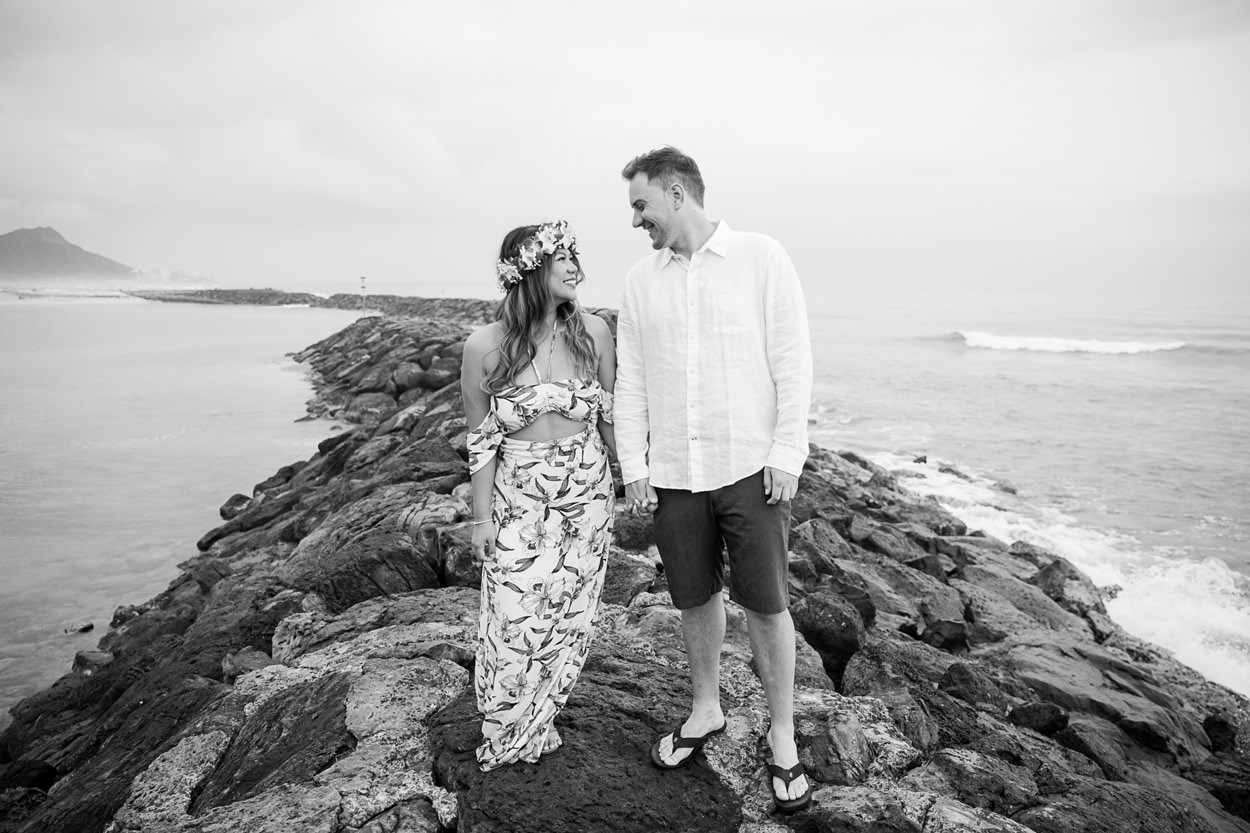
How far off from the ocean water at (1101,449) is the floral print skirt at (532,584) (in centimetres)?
704

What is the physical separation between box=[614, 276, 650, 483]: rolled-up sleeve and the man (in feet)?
0.12

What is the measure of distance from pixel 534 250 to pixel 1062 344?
135ft

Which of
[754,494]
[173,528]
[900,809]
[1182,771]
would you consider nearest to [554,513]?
[754,494]

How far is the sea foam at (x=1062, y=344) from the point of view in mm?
34969

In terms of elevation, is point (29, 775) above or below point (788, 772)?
below

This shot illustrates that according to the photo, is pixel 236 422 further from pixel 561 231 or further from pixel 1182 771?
pixel 1182 771

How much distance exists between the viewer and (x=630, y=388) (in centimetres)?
301

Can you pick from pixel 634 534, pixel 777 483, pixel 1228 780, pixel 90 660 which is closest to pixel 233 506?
pixel 90 660

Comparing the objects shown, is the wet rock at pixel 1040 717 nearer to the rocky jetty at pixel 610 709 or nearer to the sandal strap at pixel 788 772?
the rocky jetty at pixel 610 709

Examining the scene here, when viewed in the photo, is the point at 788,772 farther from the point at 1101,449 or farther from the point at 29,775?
the point at 1101,449

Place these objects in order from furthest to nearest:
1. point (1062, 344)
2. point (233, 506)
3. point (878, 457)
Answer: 1. point (1062, 344)
2. point (878, 457)
3. point (233, 506)

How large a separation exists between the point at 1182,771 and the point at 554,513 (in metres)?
4.24

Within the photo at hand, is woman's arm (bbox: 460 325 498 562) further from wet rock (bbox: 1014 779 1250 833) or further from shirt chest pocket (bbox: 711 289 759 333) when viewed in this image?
wet rock (bbox: 1014 779 1250 833)

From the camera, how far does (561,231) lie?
3.01 m
